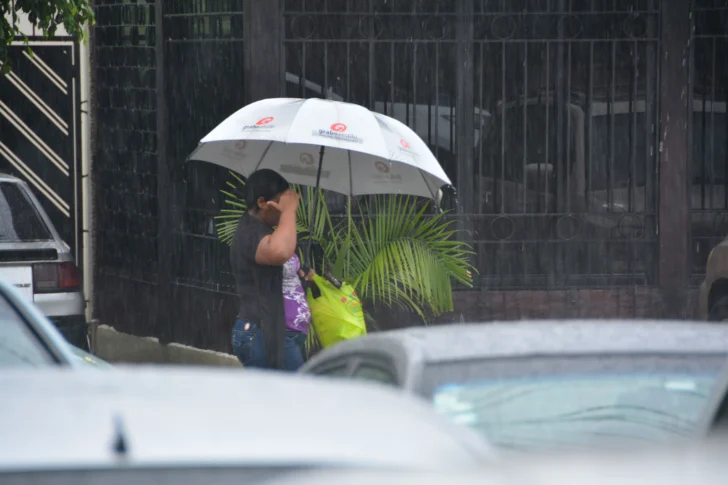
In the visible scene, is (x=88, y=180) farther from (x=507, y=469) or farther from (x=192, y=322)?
(x=507, y=469)

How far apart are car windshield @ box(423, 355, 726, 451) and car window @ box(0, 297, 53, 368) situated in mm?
1441

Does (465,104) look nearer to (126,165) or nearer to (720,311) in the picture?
(720,311)

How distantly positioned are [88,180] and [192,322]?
6.00 feet

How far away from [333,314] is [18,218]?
92.5 inches

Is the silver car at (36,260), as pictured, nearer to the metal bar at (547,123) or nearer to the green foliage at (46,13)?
the green foliage at (46,13)

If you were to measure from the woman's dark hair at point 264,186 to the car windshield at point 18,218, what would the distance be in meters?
2.03

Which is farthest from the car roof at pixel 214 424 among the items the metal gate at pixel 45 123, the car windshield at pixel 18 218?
the metal gate at pixel 45 123

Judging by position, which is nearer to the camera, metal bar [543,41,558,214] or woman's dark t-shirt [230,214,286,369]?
woman's dark t-shirt [230,214,286,369]

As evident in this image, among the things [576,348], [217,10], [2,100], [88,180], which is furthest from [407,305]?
[576,348]

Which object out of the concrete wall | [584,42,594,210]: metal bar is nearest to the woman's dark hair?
the concrete wall

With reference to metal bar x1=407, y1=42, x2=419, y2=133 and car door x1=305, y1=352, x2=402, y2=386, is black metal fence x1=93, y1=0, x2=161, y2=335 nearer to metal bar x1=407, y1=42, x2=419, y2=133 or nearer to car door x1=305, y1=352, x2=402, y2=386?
metal bar x1=407, y1=42, x2=419, y2=133

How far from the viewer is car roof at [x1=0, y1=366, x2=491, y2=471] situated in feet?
6.13

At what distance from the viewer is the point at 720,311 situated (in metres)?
9.12

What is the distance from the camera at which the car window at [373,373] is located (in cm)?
382
